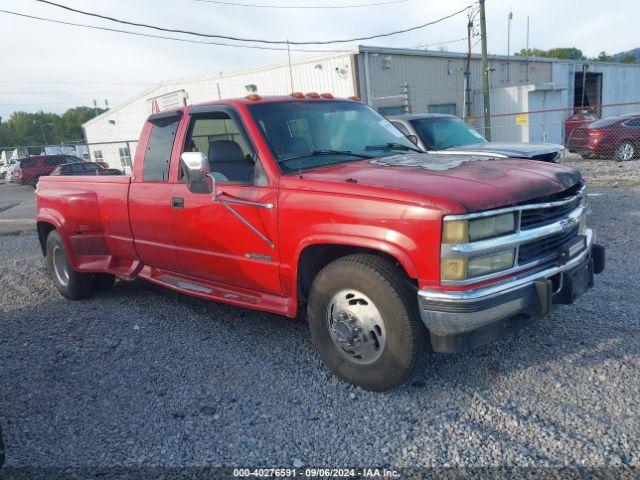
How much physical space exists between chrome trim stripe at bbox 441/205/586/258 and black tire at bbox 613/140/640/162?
51.3 feet

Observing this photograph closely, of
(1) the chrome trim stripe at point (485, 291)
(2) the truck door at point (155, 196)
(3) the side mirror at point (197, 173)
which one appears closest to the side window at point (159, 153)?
(2) the truck door at point (155, 196)

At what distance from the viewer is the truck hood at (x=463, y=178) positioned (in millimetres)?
2969

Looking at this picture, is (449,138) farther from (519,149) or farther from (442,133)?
(519,149)

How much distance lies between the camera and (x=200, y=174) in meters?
3.84

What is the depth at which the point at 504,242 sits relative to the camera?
2955 millimetres

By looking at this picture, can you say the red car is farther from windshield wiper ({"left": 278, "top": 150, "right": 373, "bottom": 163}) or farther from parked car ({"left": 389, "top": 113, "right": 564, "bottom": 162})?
windshield wiper ({"left": 278, "top": 150, "right": 373, "bottom": 163})

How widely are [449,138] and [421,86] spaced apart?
1653 centimetres

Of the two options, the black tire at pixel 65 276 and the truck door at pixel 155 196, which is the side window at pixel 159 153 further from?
the black tire at pixel 65 276

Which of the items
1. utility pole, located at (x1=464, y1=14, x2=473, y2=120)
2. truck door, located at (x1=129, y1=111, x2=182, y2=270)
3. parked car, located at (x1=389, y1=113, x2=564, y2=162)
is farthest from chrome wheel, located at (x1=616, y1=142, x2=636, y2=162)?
truck door, located at (x1=129, y1=111, x2=182, y2=270)

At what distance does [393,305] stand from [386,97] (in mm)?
19364

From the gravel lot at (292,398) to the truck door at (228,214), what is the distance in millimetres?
651

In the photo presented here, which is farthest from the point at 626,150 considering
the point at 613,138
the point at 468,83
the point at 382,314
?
the point at 382,314

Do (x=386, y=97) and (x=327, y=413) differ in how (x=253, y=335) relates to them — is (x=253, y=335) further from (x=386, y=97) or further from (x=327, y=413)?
(x=386, y=97)

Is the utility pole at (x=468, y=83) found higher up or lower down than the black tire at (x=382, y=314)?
higher up
